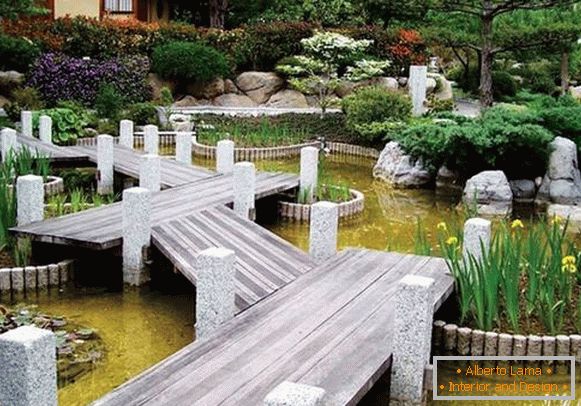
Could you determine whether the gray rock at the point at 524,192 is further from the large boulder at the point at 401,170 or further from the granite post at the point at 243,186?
the granite post at the point at 243,186

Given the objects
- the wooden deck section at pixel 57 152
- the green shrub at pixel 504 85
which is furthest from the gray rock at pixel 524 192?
the green shrub at pixel 504 85

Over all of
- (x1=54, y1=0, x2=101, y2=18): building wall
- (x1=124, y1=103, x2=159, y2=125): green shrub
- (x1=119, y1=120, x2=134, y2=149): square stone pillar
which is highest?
(x1=54, y1=0, x2=101, y2=18): building wall

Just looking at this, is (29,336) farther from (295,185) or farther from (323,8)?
(323,8)

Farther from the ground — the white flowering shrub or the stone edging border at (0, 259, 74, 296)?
the white flowering shrub

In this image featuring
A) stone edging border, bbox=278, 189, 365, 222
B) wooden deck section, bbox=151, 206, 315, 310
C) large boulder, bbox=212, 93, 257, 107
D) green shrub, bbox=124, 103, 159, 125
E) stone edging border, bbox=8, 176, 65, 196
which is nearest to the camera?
wooden deck section, bbox=151, 206, 315, 310

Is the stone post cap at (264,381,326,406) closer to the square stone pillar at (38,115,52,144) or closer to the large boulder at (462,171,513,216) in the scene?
the large boulder at (462,171,513,216)

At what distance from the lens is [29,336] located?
3.96 metres

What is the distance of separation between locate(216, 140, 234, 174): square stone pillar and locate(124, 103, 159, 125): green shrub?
612 centimetres

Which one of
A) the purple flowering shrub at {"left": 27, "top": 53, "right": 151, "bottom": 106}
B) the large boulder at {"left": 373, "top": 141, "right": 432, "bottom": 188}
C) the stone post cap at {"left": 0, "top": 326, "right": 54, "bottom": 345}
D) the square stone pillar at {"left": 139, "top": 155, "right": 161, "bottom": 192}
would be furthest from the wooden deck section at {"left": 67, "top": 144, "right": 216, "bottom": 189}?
the stone post cap at {"left": 0, "top": 326, "right": 54, "bottom": 345}

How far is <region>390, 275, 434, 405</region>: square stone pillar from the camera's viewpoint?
521 centimetres

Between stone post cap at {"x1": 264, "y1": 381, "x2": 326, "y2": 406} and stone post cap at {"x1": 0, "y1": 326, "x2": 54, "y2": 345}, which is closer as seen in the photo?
stone post cap at {"x1": 264, "y1": 381, "x2": 326, "y2": 406}

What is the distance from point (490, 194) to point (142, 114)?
8472mm

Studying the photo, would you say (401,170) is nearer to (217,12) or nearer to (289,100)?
(289,100)

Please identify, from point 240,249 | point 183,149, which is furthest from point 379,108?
point 240,249
